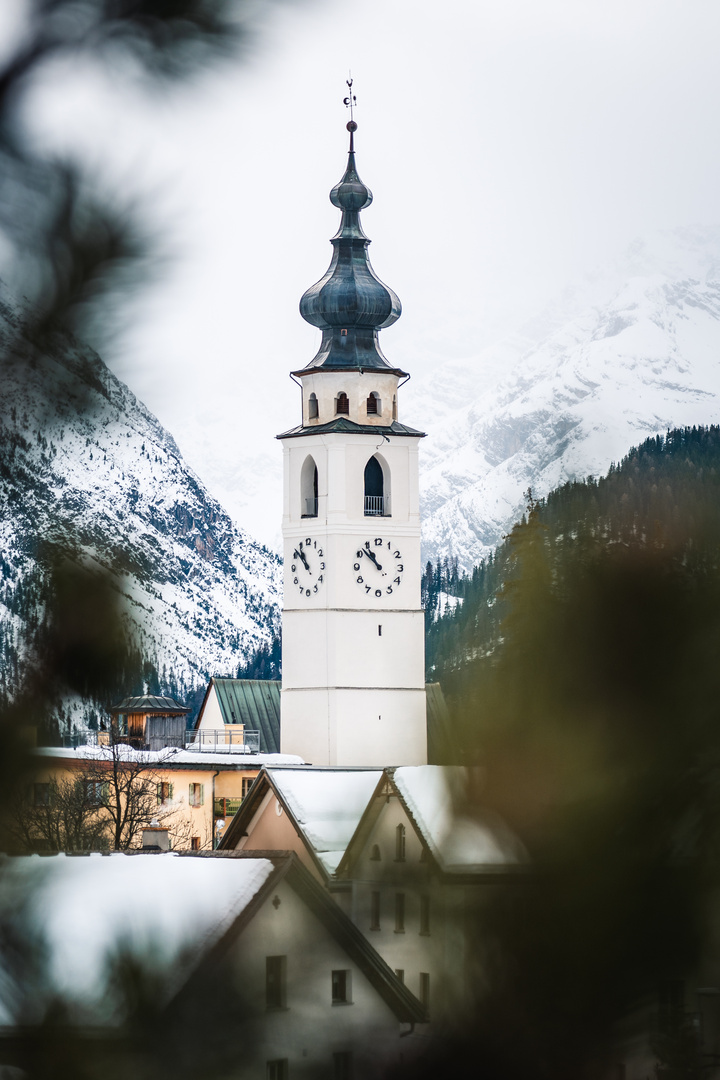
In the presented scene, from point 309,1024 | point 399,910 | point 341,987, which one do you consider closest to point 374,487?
point 341,987

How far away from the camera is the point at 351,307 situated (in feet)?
230

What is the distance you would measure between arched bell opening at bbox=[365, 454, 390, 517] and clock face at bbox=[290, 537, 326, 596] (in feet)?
7.37

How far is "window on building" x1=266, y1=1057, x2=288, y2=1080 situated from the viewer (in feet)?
12.7

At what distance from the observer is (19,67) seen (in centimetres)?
349

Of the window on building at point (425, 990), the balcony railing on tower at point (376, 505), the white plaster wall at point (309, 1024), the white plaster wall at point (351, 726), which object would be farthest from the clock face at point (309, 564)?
the window on building at point (425, 990)

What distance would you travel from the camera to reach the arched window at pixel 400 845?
420 centimetres

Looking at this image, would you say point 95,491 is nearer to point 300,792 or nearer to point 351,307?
point 300,792

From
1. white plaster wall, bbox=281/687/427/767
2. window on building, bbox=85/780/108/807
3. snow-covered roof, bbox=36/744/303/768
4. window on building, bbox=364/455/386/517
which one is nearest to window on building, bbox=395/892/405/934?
window on building, bbox=85/780/108/807

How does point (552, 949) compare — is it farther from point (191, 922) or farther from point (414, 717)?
point (414, 717)

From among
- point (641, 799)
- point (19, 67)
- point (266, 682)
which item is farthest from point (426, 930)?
point (266, 682)

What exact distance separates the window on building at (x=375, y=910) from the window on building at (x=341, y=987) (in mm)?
239

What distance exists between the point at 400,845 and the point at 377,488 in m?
65.6

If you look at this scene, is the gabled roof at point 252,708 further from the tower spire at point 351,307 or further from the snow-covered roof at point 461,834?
the snow-covered roof at point 461,834

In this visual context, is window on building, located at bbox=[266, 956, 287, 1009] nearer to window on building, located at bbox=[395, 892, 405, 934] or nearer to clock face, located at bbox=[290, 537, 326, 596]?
window on building, located at bbox=[395, 892, 405, 934]
